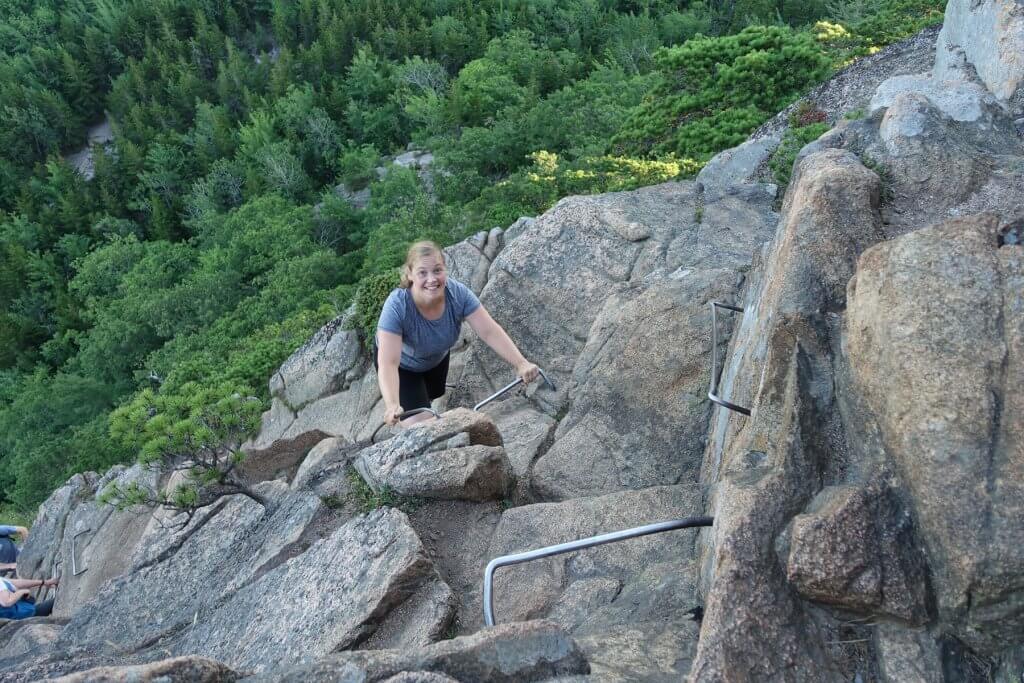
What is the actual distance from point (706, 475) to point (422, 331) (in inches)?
100

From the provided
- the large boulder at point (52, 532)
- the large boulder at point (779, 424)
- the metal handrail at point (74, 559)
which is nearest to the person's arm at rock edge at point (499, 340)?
the large boulder at point (779, 424)

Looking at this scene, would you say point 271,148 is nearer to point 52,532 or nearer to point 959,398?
point 52,532

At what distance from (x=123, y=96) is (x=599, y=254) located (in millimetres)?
66602

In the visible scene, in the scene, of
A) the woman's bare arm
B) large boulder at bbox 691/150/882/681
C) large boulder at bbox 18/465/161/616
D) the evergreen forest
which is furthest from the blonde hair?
the woman's bare arm

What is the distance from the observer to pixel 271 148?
52.8 metres

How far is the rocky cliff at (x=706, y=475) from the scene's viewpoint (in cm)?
404

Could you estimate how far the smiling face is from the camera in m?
7.06

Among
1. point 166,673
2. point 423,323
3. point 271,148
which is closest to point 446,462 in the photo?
point 423,323

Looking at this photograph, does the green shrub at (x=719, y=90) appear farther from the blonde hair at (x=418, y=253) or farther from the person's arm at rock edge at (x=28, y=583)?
the person's arm at rock edge at (x=28, y=583)

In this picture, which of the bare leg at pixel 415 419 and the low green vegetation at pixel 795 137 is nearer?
the bare leg at pixel 415 419

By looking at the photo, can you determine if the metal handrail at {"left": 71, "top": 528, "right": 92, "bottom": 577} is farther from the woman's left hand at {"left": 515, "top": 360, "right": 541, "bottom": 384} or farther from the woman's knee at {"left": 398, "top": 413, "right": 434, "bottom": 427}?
the woman's left hand at {"left": 515, "top": 360, "right": 541, "bottom": 384}

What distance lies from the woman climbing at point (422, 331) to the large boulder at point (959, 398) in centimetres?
351

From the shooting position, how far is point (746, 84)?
1764cm

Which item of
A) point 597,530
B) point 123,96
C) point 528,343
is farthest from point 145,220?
point 597,530
